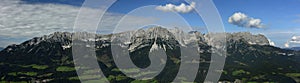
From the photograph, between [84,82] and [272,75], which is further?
[272,75]

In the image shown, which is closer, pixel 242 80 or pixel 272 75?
pixel 242 80

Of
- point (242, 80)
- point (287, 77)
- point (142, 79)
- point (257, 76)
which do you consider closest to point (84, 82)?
point (142, 79)

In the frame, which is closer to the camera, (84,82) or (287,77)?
(84,82)

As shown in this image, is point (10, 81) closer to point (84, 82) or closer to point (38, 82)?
point (38, 82)

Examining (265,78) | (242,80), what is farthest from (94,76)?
(265,78)

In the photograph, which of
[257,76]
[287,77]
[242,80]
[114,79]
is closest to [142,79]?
[114,79]

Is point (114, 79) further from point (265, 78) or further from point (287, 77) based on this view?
point (287, 77)

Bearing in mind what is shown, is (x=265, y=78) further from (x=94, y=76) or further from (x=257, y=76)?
(x=94, y=76)
